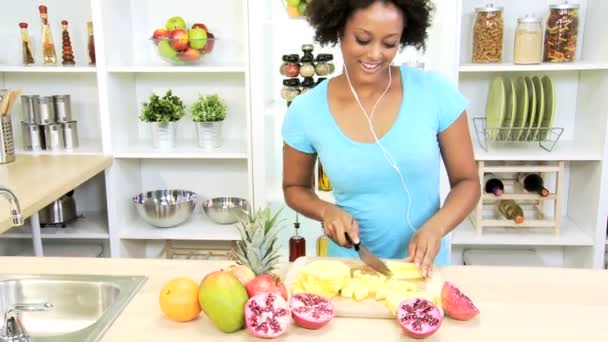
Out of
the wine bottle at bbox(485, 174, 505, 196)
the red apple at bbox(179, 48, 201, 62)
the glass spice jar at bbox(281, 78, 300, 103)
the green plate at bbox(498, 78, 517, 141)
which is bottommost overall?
the wine bottle at bbox(485, 174, 505, 196)

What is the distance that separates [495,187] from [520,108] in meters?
0.33

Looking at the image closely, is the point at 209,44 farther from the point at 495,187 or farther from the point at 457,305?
the point at 457,305

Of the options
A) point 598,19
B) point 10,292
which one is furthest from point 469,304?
point 598,19

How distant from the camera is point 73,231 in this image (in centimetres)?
261

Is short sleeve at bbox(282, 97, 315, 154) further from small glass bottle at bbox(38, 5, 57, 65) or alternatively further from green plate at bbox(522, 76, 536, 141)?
small glass bottle at bbox(38, 5, 57, 65)

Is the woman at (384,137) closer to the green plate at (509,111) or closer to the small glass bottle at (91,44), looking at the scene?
the green plate at (509,111)

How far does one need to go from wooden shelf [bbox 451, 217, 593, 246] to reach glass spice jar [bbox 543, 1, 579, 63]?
0.71 m

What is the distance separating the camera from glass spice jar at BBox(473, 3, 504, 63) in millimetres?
2336

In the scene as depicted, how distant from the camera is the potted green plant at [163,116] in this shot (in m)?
2.50

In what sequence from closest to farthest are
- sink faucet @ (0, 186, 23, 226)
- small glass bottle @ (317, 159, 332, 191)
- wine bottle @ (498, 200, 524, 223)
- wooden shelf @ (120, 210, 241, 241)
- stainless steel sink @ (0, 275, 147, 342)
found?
sink faucet @ (0, 186, 23, 226), stainless steel sink @ (0, 275, 147, 342), small glass bottle @ (317, 159, 332, 191), wine bottle @ (498, 200, 524, 223), wooden shelf @ (120, 210, 241, 241)

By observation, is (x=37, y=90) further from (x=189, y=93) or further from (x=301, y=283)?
(x=301, y=283)

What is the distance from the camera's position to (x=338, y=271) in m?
1.13

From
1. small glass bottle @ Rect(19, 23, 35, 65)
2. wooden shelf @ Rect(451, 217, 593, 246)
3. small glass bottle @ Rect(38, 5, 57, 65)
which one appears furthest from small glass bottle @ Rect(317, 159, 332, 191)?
small glass bottle @ Rect(19, 23, 35, 65)

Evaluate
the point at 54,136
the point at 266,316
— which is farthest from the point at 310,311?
the point at 54,136
